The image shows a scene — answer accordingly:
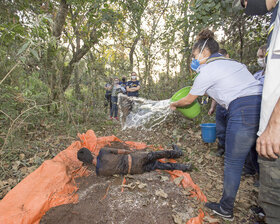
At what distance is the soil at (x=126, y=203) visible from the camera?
1.86m

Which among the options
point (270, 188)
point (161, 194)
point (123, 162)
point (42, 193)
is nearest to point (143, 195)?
point (161, 194)

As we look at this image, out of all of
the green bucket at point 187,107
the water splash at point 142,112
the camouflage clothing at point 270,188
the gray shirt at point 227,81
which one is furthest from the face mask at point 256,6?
the water splash at point 142,112

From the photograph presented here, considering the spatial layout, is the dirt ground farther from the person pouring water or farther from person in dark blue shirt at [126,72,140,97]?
person in dark blue shirt at [126,72,140,97]

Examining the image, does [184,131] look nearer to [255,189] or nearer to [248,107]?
[255,189]

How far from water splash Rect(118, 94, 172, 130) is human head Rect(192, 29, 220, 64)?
2529 mm

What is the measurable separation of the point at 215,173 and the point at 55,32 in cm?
544

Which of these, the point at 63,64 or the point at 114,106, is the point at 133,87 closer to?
the point at 114,106

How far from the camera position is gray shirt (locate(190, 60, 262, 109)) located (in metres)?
1.73

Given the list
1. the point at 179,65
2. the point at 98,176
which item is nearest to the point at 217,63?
the point at 98,176

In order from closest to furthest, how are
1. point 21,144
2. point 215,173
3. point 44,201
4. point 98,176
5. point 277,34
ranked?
point 277,34 → point 44,201 → point 98,176 → point 215,173 → point 21,144

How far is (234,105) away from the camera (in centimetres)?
175

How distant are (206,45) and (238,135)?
1.10 metres

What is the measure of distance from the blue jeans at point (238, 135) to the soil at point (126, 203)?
58 cm

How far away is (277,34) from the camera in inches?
37.4
